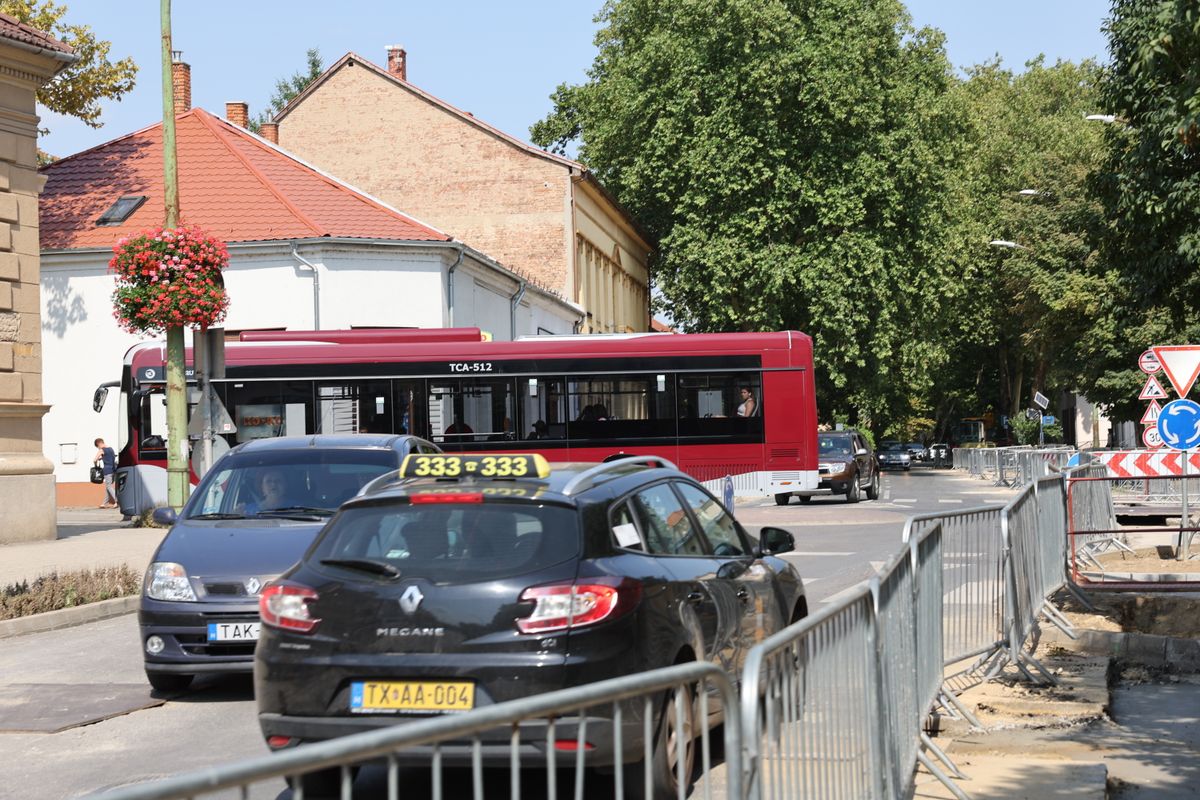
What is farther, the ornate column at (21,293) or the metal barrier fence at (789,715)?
the ornate column at (21,293)

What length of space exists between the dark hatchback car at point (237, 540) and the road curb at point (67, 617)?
2.54 metres

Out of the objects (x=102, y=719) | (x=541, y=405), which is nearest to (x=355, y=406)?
(x=541, y=405)

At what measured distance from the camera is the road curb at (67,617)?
13492 mm

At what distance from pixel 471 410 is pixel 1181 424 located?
1379 centimetres

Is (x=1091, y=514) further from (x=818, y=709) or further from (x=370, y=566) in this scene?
(x=818, y=709)

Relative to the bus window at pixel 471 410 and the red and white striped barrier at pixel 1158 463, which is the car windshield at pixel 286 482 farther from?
the bus window at pixel 471 410

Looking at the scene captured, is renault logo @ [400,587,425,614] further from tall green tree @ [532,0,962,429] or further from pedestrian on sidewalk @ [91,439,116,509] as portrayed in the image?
tall green tree @ [532,0,962,429]

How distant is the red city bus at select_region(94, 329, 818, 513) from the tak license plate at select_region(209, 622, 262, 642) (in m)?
19.3

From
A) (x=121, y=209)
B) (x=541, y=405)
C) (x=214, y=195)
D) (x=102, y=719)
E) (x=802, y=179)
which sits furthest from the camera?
(x=802, y=179)

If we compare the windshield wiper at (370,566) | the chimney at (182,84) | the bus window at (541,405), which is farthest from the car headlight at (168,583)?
the chimney at (182,84)

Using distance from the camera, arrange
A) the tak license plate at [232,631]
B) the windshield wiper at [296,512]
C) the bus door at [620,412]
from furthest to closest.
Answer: the bus door at [620,412]
the windshield wiper at [296,512]
the tak license plate at [232,631]

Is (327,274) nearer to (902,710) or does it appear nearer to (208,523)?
(208,523)

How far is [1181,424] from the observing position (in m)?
20.1

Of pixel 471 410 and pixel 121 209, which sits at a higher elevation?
pixel 121 209
